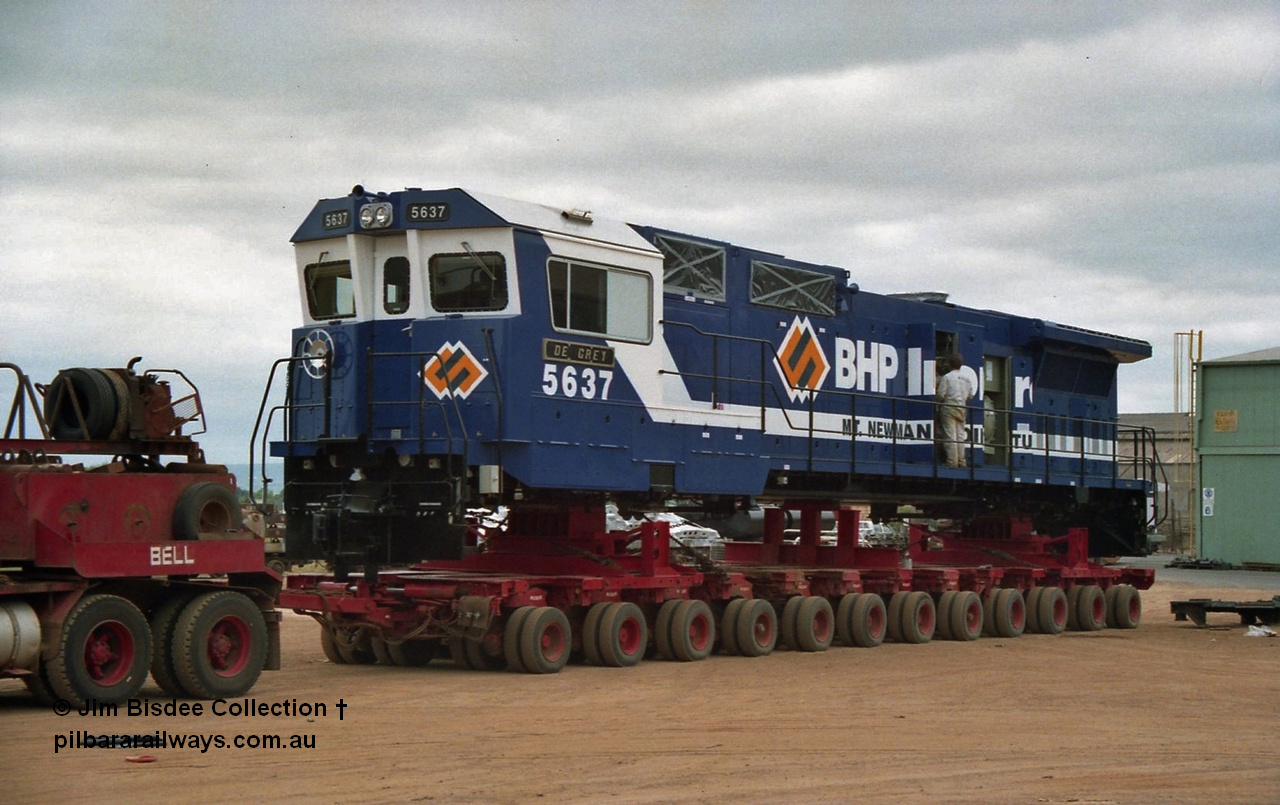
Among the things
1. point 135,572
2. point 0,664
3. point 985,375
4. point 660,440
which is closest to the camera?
point 0,664

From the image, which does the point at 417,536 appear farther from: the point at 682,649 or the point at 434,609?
the point at 682,649

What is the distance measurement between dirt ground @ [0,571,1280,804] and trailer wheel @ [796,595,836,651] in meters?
1.94

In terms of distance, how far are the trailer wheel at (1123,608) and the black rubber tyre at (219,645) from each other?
19.5 metres

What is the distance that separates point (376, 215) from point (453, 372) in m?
2.22

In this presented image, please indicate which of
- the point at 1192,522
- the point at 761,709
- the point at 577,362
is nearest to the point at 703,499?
the point at 577,362

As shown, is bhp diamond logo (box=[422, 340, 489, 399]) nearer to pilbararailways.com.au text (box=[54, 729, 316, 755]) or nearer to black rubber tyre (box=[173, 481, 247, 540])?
black rubber tyre (box=[173, 481, 247, 540])

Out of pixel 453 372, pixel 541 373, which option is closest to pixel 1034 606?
pixel 541 373

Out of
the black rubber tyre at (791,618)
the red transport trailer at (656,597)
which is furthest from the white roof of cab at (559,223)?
the black rubber tyre at (791,618)

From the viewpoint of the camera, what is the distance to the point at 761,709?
1612 cm

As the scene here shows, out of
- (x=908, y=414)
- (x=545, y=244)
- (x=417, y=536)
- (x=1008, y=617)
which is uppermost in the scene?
(x=545, y=244)

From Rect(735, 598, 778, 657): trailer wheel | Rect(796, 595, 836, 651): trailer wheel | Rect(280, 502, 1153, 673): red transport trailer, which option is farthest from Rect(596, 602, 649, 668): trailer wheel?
Rect(796, 595, 836, 651): trailer wheel

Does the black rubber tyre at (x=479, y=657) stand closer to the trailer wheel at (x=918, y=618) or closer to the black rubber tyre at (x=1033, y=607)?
the trailer wheel at (x=918, y=618)

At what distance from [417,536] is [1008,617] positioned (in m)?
12.7

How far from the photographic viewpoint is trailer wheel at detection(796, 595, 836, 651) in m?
23.4
